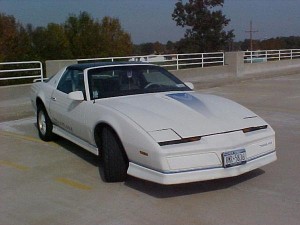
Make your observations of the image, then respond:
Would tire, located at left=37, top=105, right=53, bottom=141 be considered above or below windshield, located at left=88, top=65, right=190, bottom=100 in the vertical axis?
below

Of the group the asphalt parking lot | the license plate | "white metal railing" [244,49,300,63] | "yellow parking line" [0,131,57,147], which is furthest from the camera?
"white metal railing" [244,49,300,63]

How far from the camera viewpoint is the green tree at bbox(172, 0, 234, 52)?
38.5 m

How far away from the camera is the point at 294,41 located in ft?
210

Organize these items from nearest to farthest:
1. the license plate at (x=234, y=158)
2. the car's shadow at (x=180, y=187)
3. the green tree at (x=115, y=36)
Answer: the license plate at (x=234, y=158)
the car's shadow at (x=180, y=187)
the green tree at (x=115, y=36)

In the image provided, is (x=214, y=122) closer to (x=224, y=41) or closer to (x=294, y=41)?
(x=224, y=41)

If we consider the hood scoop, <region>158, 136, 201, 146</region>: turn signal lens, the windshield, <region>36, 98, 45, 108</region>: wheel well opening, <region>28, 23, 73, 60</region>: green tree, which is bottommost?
<region>158, 136, 201, 146</region>: turn signal lens

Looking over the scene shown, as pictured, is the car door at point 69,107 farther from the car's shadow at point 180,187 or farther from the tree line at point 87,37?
the tree line at point 87,37

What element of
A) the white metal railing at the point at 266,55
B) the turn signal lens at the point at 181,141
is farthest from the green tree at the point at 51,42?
the turn signal lens at the point at 181,141

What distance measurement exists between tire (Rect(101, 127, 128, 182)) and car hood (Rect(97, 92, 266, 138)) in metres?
0.32

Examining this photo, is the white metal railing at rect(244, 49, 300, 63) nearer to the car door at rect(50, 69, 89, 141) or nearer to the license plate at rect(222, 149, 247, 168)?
the car door at rect(50, 69, 89, 141)

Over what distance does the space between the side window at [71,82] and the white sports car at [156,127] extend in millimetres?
17

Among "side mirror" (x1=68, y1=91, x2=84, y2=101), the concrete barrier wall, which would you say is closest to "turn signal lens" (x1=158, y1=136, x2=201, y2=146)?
"side mirror" (x1=68, y1=91, x2=84, y2=101)

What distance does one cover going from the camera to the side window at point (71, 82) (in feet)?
17.6

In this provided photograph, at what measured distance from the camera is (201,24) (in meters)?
38.5
